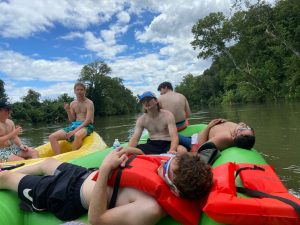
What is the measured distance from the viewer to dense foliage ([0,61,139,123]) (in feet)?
98.8

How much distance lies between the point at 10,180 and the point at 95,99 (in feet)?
127

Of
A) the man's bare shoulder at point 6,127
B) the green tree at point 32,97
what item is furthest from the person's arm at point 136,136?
the green tree at point 32,97

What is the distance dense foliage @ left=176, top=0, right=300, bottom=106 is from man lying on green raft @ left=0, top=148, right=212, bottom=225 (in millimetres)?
20348

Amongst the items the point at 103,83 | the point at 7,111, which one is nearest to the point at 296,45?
the point at 7,111

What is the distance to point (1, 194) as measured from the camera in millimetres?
2604

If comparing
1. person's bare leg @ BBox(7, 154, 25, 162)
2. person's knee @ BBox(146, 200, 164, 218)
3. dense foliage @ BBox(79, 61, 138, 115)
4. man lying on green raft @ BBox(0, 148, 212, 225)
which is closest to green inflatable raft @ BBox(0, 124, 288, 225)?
man lying on green raft @ BBox(0, 148, 212, 225)

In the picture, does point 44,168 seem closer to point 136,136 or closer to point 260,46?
point 136,136

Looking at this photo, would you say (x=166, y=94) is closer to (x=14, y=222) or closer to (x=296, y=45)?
(x=14, y=222)

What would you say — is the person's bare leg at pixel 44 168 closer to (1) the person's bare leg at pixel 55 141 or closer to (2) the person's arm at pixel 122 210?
(2) the person's arm at pixel 122 210

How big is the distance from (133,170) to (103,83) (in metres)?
40.2

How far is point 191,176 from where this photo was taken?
6.03 ft

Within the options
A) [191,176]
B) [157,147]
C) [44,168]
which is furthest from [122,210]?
[157,147]

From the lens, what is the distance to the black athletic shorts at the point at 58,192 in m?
2.27

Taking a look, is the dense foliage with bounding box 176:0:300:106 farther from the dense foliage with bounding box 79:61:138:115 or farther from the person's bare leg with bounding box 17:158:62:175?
the person's bare leg with bounding box 17:158:62:175
